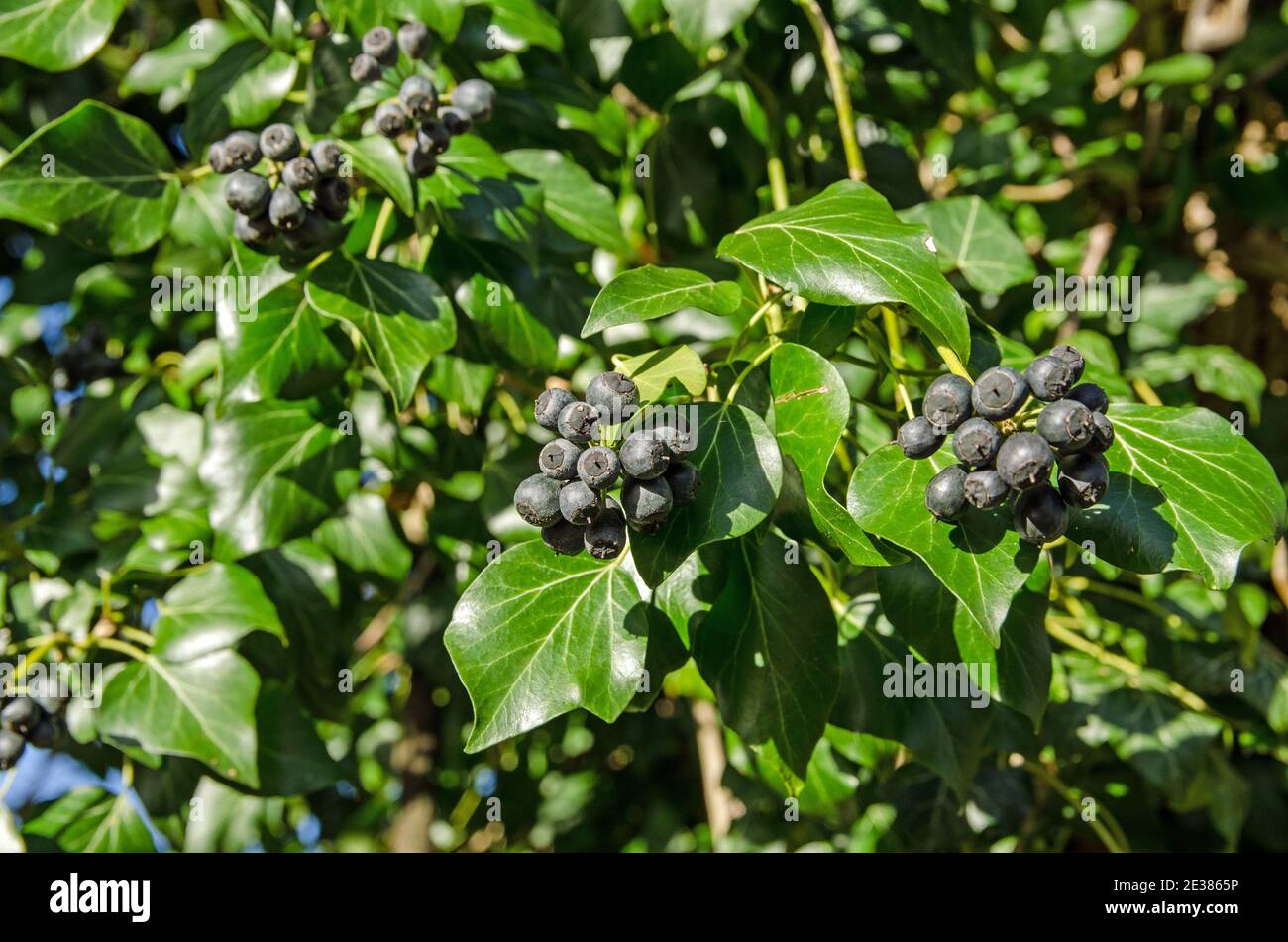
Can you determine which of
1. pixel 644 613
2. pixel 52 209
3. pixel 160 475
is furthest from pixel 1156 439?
pixel 160 475

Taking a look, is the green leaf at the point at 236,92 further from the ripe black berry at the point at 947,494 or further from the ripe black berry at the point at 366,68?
the ripe black berry at the point at 947,494

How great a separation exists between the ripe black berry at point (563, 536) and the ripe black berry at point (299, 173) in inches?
25.8

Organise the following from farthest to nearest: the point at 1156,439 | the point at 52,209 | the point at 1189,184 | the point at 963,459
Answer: the point at 1189,184 < the point at 52,209 < the point at 1156,439 < the point at 963,459

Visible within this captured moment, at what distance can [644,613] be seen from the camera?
120cm

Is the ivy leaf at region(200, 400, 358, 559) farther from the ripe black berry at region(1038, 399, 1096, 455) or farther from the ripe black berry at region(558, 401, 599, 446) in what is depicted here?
the ripe black berry at region(1038, 399, 1096, 455)

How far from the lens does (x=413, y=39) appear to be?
154cm

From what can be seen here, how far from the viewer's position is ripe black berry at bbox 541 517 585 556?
3.54 feet

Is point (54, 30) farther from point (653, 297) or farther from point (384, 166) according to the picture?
point (653, 297)

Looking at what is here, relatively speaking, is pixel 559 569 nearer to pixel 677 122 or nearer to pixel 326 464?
pixel 326 464

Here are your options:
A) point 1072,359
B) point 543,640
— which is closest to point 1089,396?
point 1072,359

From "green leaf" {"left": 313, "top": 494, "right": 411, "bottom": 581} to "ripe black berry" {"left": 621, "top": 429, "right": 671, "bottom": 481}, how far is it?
117cm

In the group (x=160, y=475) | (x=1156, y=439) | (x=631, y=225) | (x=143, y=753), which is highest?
(x=631, y=225)

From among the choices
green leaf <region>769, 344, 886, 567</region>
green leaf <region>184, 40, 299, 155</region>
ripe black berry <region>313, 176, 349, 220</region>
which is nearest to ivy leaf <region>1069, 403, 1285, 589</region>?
green leaf <region>769, 344, 886, 567</region>

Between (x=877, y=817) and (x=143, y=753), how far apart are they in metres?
1.32
